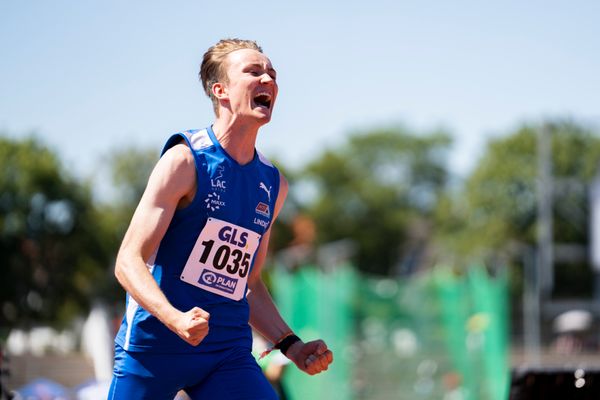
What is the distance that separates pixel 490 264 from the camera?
5959cm

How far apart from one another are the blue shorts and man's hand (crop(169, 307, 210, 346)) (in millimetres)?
414

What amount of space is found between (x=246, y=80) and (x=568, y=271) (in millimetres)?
58779

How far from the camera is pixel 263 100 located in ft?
13.4

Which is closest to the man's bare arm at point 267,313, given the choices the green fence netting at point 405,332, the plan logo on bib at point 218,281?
the plan logo on bib at point 218,281

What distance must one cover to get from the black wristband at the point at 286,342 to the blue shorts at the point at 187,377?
1.22 ft

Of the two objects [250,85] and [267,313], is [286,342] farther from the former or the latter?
[250,85]

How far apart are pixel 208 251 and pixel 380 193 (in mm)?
85661

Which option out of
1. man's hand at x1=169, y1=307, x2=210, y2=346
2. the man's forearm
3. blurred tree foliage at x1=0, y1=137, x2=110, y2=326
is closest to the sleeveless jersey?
the man's forearm

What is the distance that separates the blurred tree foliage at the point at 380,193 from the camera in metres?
84.7

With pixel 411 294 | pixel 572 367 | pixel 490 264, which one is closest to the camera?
pixel 572 367

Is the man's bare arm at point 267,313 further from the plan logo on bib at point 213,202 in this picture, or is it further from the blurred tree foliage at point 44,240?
the blurred tree foliage at point 44,240

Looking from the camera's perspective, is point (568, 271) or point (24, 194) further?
point (568, 271)

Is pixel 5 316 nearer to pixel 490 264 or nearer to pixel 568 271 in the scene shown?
pixel 490 264

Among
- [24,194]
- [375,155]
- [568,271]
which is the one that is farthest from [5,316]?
[375,155]
